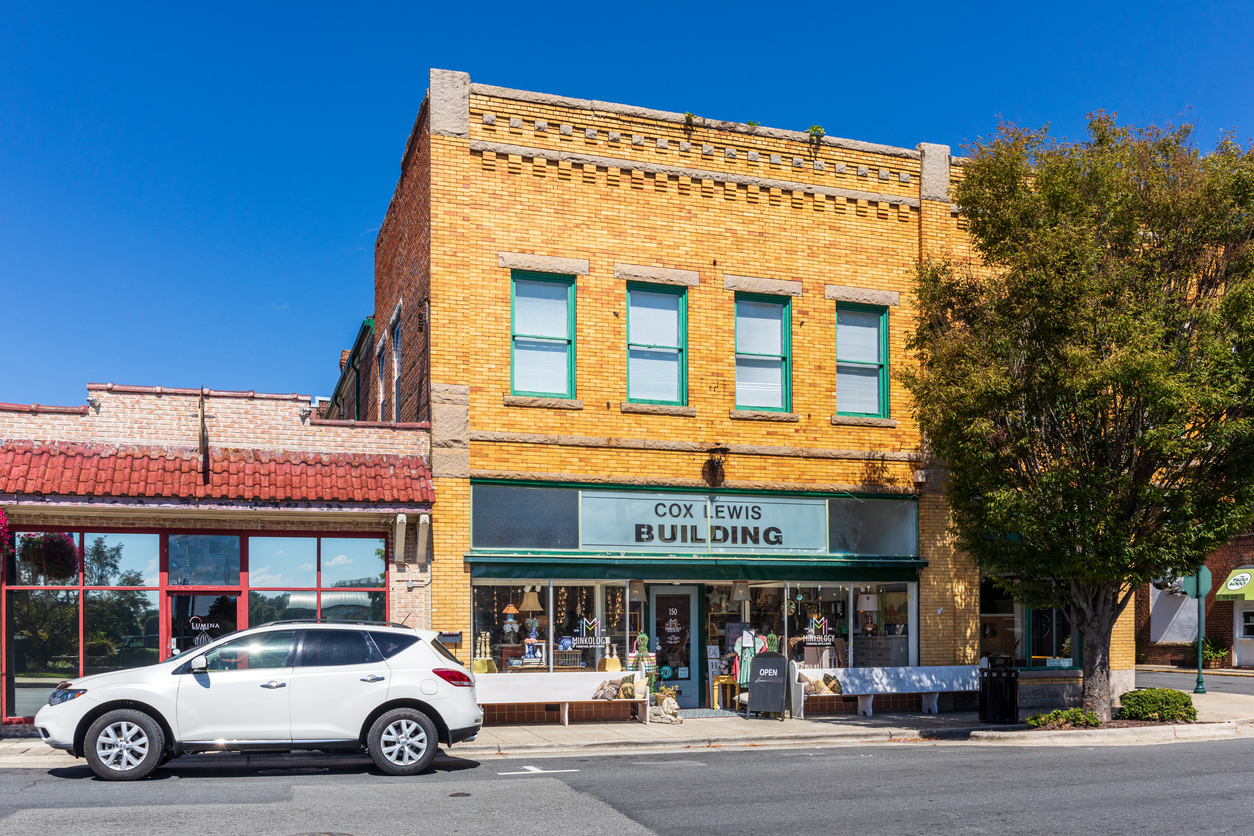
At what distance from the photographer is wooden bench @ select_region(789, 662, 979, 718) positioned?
18203 millimetres

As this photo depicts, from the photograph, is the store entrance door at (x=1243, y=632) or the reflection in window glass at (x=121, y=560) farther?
the store entrance door at (x=1243, y=632)

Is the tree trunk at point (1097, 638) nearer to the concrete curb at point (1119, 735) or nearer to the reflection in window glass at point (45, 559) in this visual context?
the concrete curb at point (1119, 735)

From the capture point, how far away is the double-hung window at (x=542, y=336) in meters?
18.0

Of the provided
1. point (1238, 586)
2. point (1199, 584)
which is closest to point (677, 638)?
point (1199, 584)

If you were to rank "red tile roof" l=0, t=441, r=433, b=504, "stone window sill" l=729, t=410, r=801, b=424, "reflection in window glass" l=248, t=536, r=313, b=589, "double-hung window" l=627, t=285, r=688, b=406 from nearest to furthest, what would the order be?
"red tile roof" l=0, t=441, r=433, b=504 → "reflection in window glass" l=248, t=536, r=313, b=589 → "double-hung window" l=627, t=285, r=688, b=406 → "stone window sill" l=729, t=410, r=801, b=424

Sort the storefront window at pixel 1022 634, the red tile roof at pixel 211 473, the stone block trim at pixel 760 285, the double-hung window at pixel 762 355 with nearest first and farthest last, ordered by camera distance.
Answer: the red tile roof at pixel 211 473 < the stone block trim at pixel 760 285 < the double-hung window at pixel 762 355 < the storefront window at pixel 1022 634

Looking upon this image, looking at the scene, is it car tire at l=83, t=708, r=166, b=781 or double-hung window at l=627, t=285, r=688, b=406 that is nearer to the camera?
car tire at l=83, t=708, r=166, b=781

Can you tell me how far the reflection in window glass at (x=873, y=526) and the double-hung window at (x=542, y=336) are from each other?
17.4 feet

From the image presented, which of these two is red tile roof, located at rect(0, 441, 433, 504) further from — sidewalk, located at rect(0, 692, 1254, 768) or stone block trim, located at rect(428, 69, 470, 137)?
stone block trim, located at rect(428, 69, 470, 137)

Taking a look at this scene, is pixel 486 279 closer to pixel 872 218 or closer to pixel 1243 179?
pixel 872 218

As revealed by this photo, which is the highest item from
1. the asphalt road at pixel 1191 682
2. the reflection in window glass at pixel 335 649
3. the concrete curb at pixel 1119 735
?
the reflection in window glass at pixel 335 649

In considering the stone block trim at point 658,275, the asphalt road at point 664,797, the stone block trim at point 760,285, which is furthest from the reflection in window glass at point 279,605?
the stone block trim at point 760,285

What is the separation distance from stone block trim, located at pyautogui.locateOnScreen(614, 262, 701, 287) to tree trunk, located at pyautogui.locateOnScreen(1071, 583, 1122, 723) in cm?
797

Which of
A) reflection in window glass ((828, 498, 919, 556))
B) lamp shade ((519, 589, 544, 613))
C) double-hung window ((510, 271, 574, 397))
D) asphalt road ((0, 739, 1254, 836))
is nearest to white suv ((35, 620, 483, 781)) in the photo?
asphalt road ((0, 739, 1254, 836))
